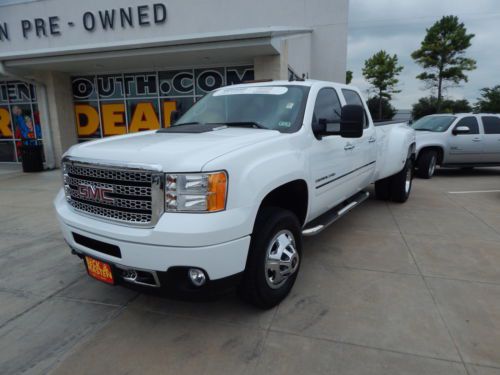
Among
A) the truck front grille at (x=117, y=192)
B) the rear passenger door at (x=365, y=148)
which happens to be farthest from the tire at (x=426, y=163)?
the truck front grille at (x=117, y=192)

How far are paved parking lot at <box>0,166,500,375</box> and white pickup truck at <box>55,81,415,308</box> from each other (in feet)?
1.30

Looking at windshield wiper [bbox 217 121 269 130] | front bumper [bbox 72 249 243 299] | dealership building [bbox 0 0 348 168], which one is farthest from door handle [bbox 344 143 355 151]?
dealership building [bbox 0 0 348 168]

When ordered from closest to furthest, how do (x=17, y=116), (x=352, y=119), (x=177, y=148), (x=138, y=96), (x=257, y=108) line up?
(x=177, y=148) < (x=352, y=119) < (x=257, y=108) < (x=138, y=96) < (x=17, y=116)

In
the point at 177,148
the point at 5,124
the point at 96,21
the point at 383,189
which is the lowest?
the point at 383,189

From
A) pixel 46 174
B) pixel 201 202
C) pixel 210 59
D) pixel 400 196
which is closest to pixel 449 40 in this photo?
pixel 210 59

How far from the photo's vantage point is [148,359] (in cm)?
242

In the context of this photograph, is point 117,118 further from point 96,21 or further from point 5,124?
point 96,21

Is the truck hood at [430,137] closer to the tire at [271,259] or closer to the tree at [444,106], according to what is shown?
the tire at [271,259]

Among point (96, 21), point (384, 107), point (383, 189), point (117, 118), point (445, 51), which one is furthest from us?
point (384, 107)

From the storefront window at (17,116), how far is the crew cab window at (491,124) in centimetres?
1563

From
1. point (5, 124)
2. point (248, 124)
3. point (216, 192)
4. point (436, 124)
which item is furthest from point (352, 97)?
point (5, 124)

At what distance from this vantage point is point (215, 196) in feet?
7.47

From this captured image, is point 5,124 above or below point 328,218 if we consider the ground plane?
above

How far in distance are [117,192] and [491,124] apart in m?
11.2
